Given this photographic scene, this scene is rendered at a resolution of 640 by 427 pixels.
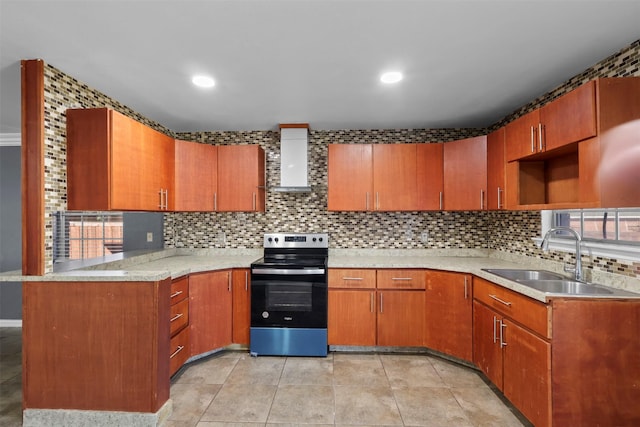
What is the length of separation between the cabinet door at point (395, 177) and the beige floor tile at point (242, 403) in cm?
200

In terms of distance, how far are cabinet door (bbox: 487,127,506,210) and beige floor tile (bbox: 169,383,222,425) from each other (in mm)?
2848

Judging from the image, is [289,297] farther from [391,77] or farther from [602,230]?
[602,230]

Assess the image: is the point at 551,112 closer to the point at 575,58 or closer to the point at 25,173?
the point at 575,58

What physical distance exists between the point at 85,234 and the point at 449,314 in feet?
18.2

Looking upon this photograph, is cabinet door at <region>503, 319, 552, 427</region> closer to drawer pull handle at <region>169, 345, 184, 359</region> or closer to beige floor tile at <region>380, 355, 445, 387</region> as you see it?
beige floor tile at <region>380, 355, 445, 387</region>

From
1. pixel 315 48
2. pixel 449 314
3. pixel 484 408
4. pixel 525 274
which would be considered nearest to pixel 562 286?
pixel 525 274

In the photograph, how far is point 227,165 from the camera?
10.9ft

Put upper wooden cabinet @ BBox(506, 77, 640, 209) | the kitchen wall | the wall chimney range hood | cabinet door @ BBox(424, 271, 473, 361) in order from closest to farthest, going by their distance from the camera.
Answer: upper wooden cabinet @ BBox(506, 77, 640, 209) < cabinet door @ BBox(424, 271, 473, 361) < the wall chimney range hood < the kitchen wall

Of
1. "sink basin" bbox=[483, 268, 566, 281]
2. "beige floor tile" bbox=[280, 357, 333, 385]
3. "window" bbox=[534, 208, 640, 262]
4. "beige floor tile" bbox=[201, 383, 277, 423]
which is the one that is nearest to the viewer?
"window" bbox=[534, 208, 640, 262]

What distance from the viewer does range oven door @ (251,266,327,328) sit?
294 cm

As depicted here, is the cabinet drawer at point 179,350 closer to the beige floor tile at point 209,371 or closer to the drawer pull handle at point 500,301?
the beige floor tile at point 209,371

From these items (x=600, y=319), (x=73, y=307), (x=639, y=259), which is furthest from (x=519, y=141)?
(x=73, y=307)

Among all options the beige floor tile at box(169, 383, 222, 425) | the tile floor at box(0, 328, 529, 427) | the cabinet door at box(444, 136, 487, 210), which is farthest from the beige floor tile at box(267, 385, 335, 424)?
the cabinet door at box(444, 136, 487, 210)

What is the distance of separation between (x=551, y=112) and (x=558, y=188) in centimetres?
64
